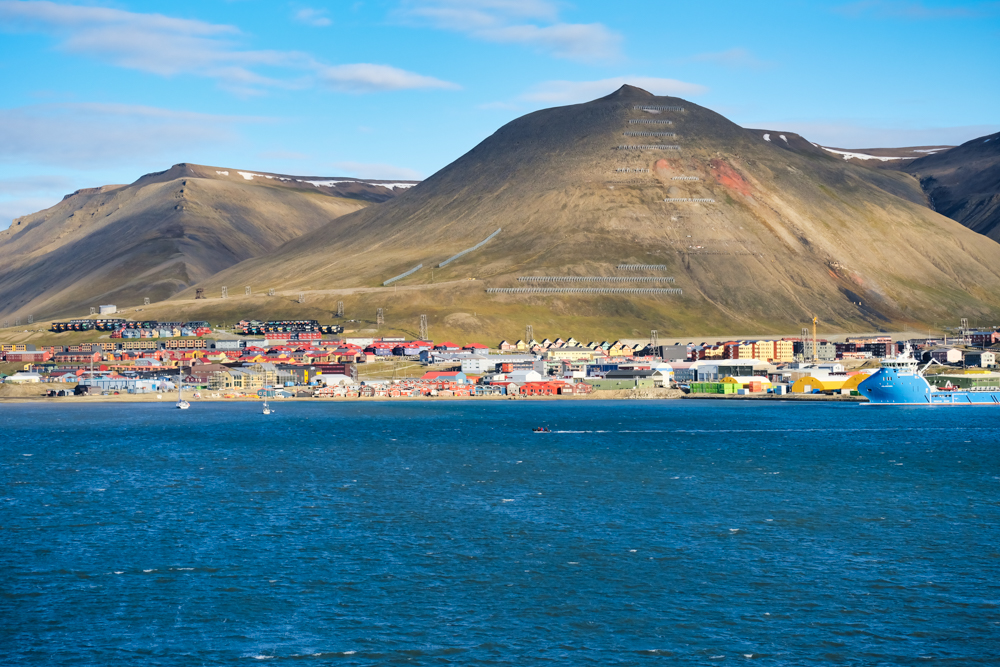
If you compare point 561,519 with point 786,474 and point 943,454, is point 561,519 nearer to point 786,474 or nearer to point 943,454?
point 786,474

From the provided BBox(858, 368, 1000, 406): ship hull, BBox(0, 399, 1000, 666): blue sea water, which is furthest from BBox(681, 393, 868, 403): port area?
BBox(0, 399, 1000, 666): blue sea water

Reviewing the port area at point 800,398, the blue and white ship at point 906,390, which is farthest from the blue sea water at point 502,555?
the port area at point 800,398

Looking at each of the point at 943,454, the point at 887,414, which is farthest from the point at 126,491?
the point at 887,414

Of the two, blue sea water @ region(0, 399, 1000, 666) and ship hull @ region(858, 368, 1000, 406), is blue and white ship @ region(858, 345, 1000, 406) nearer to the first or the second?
ship hull @ region(858, 368, 1000, 406)

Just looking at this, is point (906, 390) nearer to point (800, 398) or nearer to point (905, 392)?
point (905, 392)

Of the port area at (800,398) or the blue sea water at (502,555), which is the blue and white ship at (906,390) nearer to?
the port area at (800,398)
